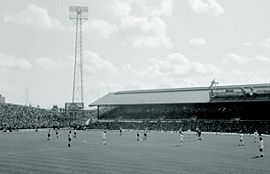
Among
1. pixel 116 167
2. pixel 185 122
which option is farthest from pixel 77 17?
pixel 116 167

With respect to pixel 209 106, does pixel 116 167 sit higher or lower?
lower

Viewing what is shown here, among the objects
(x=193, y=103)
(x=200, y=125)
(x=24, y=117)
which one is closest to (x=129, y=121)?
(x=193, y=103)

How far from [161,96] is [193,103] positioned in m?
12.5

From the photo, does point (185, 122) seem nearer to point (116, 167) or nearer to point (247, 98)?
point (247, 98)

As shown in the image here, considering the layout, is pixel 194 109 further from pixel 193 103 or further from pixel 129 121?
pixel 129 121

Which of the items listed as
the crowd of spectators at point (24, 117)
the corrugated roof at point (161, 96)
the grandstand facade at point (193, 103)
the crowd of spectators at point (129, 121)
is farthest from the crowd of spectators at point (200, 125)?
the crowd of spectators at point (24, 117)

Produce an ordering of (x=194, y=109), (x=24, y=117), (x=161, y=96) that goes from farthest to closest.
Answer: (x=24, y=117) < (x=161, y=96) < (x=194, y=109)

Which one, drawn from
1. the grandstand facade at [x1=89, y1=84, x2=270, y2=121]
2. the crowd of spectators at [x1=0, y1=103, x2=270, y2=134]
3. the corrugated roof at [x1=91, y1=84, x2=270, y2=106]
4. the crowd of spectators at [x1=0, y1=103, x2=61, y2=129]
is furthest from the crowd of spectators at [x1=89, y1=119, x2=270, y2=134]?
the crowd of spectators at [x1=0, y1=103, x2=61, y2=129]

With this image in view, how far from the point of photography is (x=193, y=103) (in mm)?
71062

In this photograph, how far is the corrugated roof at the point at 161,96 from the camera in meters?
73.6

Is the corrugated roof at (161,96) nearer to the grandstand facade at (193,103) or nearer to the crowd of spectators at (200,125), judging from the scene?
the grandstand facade at (193,103)

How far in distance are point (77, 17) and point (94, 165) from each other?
204 ft

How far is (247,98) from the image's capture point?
6588cm

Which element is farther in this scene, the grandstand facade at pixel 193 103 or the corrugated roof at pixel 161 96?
the corrugated roof at pixel 161 96
